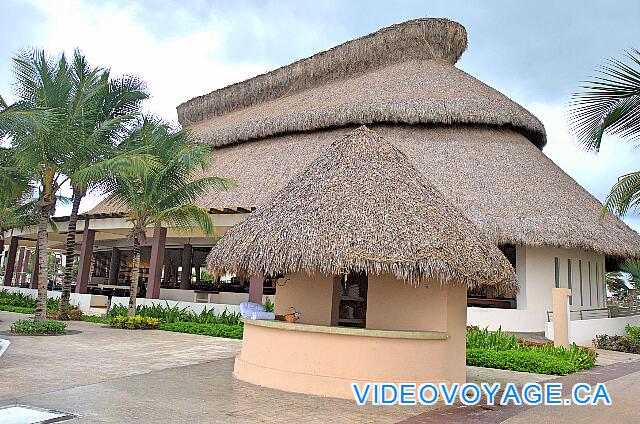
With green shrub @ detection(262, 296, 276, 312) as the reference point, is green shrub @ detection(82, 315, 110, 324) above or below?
below

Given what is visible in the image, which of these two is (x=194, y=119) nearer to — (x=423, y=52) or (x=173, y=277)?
(x=173, y=277)

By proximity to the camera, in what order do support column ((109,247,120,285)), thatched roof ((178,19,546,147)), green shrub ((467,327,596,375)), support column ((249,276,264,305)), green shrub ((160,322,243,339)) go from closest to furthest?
green shrub ((467,327,596,375)) < green shrub ((160,322,243,339)) < support column ((249,276,264,305)) < thatched roof ((178,19,546,147)) < support column ((109,247,120,285))

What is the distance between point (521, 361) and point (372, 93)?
14.2 m

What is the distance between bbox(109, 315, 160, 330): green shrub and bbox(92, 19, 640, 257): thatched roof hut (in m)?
5.25

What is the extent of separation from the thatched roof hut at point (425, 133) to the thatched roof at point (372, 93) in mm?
52

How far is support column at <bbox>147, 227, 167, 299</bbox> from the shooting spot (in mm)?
18781

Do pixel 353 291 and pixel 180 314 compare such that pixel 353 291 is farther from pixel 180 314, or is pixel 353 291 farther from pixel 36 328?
pixel 36 328

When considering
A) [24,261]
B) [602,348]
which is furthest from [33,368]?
[24,261]

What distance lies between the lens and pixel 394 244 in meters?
8.03

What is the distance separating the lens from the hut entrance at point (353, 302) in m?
11.8

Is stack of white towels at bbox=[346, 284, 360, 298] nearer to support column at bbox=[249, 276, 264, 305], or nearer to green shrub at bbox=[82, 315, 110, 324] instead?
support column at bbox=[249, 276, 264, 305]

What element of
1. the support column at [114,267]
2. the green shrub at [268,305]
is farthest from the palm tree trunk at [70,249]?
the support column at [114,267]

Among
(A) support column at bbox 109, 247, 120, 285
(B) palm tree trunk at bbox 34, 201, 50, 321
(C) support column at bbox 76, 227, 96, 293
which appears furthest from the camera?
(A) support column at bbox 109, 247, 120, 285

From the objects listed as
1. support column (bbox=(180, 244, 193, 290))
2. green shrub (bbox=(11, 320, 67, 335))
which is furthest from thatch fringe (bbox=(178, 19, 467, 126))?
green shrub (bbox=(11, 320, 67, 335))
